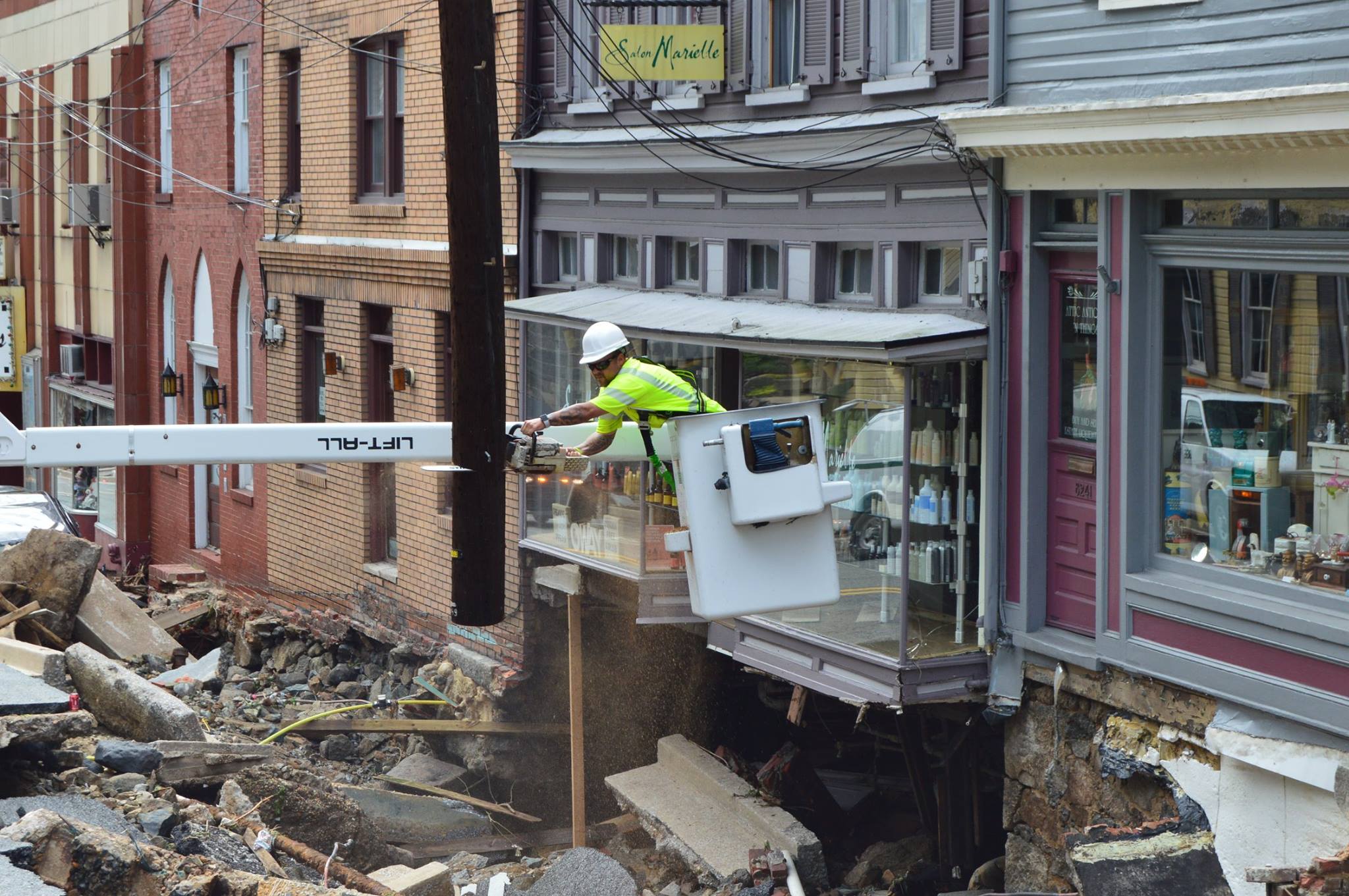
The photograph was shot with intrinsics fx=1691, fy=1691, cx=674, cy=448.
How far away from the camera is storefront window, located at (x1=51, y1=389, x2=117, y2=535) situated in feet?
89.9

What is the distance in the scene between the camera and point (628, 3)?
13.8 metres

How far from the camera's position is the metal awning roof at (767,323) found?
11.0m

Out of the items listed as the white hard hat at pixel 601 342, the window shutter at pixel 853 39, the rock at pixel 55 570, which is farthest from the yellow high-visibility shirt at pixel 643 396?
the rock at pixel 55 570

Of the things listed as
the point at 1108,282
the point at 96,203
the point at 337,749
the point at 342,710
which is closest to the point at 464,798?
the point at 337,749

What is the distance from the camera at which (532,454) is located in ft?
26.7

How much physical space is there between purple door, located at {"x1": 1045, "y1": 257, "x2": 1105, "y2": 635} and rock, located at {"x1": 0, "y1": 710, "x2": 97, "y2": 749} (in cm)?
623

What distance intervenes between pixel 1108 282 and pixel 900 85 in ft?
7.79

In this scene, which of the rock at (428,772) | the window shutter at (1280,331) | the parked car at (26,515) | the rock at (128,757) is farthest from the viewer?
the parked car at (26,515)

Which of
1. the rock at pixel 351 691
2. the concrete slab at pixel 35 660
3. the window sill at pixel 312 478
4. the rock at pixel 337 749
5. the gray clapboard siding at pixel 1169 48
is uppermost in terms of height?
the gray clapboard siding at pixel 1169 48

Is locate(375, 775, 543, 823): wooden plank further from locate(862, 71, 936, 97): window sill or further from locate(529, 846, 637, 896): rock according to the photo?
locate(862, 71, 936, 97): window sill

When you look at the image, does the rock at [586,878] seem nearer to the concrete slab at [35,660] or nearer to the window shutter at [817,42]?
the concrete slab at [35,660]

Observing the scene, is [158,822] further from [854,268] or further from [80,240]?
[80,240]

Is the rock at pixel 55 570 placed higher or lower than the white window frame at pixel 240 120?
lower

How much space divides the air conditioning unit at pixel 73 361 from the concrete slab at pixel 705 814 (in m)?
17.6
